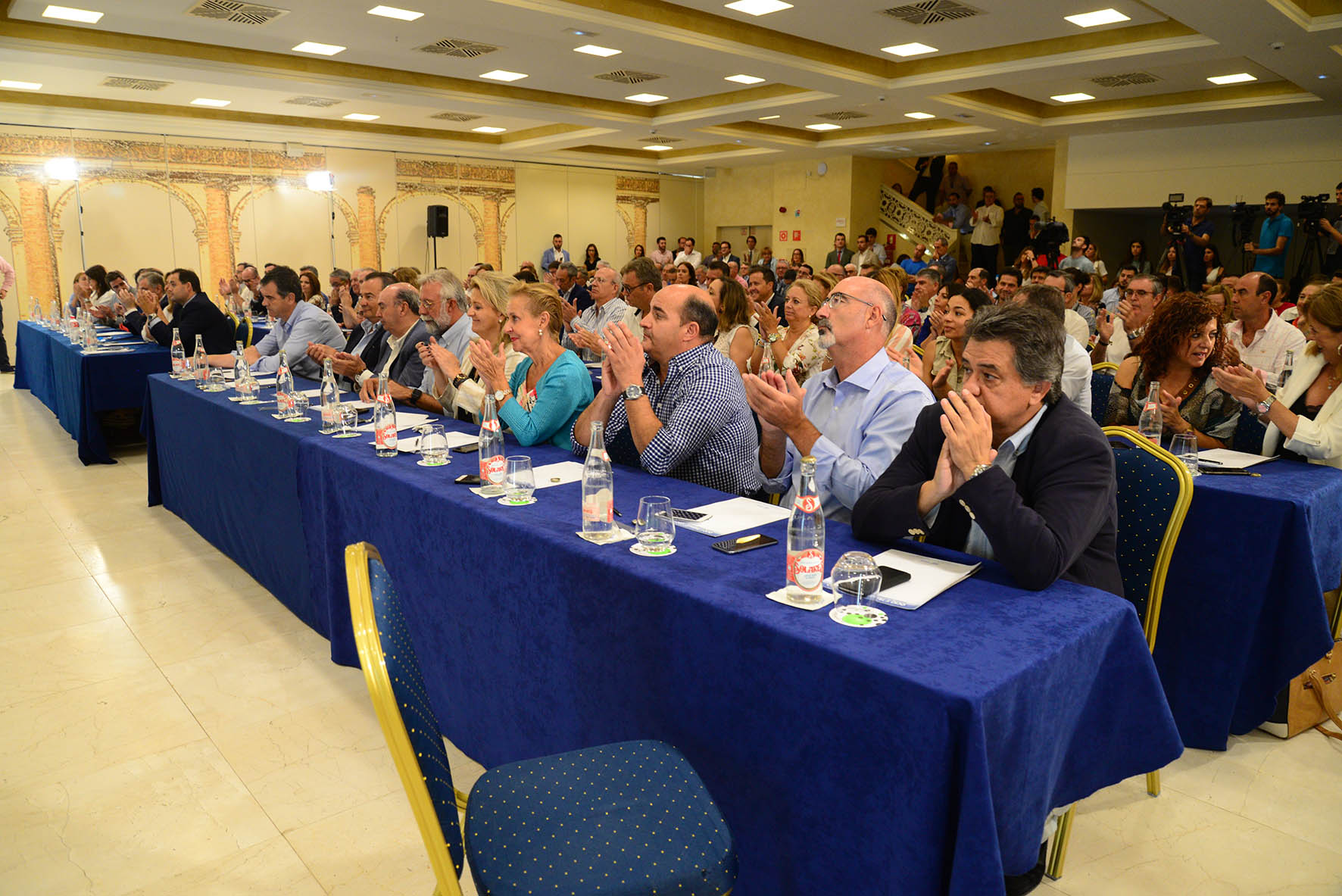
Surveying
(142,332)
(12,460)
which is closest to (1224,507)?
(12,460)

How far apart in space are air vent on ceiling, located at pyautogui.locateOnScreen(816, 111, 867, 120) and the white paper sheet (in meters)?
10.7

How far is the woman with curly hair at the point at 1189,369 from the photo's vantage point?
10.4 ft

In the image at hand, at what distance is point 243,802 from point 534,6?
632 centimetres

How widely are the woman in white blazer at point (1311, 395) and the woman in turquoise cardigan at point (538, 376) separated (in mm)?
2264

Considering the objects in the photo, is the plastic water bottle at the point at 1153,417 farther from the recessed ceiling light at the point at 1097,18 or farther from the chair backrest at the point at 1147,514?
the recessed ceiling light at the point at 1097,18

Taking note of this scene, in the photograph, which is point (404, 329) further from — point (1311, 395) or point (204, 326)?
point (1311, 395)

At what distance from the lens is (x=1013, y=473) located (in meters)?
2.00

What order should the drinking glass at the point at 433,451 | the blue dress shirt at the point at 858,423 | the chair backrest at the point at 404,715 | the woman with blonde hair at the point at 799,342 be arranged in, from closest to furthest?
the chair backrest at the point at 404,715 < the blue dress shirt at the point at 858,423 < the drinking glass at the point at 433,451 < the woman with blonde hair at the point at 799,342

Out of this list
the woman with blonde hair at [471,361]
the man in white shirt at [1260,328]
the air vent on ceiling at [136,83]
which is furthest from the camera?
the air vent on ceiling at [136,83]

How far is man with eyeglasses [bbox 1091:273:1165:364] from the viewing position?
18.3 ft

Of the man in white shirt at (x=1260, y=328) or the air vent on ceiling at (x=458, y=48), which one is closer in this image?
the man in white shirt at (x=1260, y=328)

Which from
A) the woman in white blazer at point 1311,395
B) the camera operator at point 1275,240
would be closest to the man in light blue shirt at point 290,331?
the woman in white blazer at point 1311,395

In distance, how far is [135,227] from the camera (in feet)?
42.9

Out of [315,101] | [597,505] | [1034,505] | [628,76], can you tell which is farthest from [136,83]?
[1034,505]
